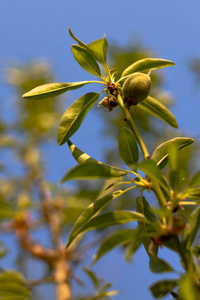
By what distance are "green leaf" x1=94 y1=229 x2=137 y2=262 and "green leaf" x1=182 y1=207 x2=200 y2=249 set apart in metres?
0.09

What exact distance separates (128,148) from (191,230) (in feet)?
0.64

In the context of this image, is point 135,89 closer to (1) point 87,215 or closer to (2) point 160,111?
(2) point 160,111

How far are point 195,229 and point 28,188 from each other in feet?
11.1

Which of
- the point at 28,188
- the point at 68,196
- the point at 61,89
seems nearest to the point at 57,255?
the point at 68,196

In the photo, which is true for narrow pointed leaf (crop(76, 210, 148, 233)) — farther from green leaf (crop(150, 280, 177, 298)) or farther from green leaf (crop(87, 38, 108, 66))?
green leaf (crop(87, 38, 108, 66))

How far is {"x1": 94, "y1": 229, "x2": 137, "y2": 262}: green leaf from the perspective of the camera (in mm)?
509

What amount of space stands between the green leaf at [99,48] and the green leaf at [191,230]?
1.32ft

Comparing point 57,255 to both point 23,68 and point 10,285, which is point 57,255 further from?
point 23,68

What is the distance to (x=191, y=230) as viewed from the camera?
54cm

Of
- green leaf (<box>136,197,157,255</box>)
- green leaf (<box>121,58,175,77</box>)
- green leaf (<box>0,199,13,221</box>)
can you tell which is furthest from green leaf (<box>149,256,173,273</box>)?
green leaf (<box>0,199,13,221</box>)

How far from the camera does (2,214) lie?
78.6 inches

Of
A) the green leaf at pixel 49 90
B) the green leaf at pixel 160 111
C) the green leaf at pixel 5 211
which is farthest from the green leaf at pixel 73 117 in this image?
the green leaf at pixel 5 211

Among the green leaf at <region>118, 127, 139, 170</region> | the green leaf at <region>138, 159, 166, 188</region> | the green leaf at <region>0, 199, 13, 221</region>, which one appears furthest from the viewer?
the green leaf at <region>0, 199, 13, 221</region>

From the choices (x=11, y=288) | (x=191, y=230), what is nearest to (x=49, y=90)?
(x=191, y=230)
